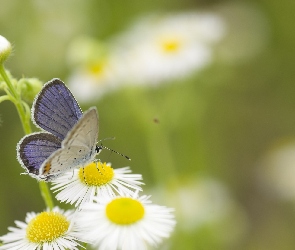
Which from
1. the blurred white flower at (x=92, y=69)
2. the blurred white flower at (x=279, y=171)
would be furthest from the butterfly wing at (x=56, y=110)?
the blurred white flower at (x=279, y=171)

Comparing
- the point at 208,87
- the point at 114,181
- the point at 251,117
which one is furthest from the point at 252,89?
the point at 114,181

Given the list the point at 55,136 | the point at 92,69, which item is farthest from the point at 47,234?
the point at 92,69

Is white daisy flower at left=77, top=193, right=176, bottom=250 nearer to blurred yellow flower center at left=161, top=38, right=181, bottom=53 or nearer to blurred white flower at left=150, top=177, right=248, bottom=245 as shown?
blurred white flower at left=150, top=177, right=248, bottom=245

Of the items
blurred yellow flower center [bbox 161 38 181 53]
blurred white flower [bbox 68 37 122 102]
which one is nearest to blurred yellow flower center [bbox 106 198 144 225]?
blurred white flower [bbox 68 37 122 102]

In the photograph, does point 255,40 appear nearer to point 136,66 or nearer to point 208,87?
point 208,87

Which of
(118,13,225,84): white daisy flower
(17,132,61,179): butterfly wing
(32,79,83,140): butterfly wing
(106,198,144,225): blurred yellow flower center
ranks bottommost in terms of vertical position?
(106,198,144,225): blurred yellow flower center

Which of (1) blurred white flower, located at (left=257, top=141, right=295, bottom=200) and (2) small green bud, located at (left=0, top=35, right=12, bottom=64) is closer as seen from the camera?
(2) small green bud, located at (left=0, top=35, right=12, bottom=64)

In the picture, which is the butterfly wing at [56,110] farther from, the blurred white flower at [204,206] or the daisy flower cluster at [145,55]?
the daisy flower cluster at [145,55]
